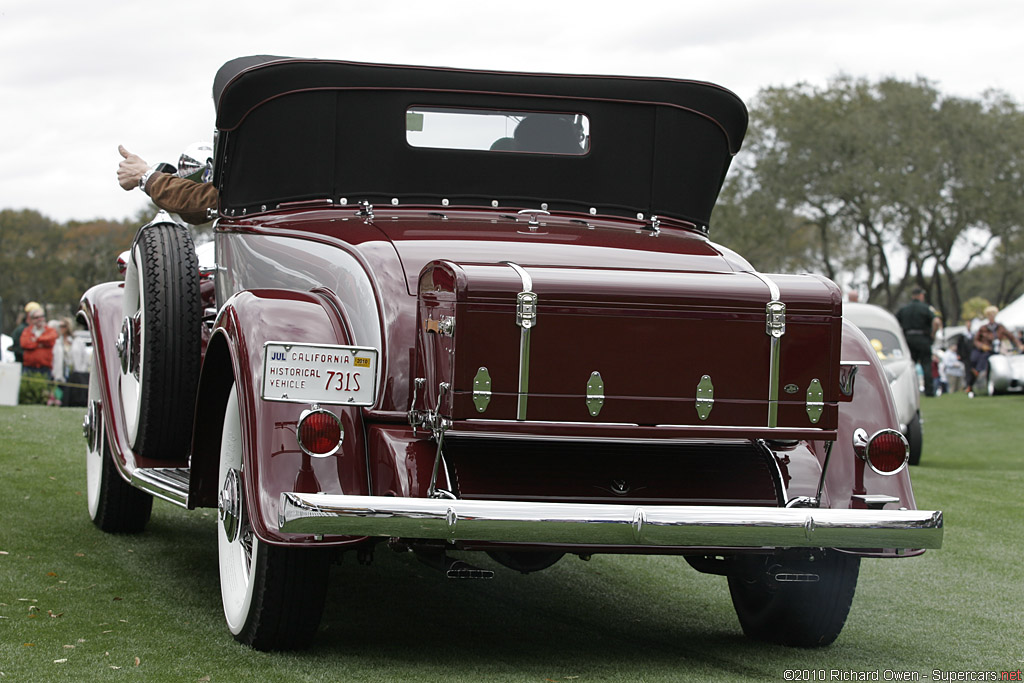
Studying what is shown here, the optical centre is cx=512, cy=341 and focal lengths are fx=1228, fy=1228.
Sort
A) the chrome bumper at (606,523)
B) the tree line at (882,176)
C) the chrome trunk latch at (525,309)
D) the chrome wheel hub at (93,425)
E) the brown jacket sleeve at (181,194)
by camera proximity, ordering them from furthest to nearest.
Answer: the tree line at (882,176)
the chrome wheel hub at (93,425)
the brown jacket sleeve at (181,194)
the chrome trunk latch at (525,309)
the chrome bumper at (606,523)

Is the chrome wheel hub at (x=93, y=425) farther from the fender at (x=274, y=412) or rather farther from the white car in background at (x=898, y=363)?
the white car in background at (x=898, y=363)

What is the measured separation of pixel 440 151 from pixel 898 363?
343 inches

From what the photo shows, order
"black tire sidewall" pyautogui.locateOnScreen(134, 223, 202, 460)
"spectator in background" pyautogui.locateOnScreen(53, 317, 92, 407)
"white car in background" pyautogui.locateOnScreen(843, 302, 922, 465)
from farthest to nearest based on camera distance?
"spectator in background" pyautogui.locateOnScreen(53, 317, 92, 407), "white car in background" pyautogui.locateOnScreen(843, 302, 922, 465), "black tire sidewall" pyautogui.locateOnScreen(134, 223, 202, 460)

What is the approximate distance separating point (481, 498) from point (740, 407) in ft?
2.67

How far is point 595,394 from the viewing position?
354 centimetres

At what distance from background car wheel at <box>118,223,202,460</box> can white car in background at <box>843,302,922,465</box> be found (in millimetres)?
7906

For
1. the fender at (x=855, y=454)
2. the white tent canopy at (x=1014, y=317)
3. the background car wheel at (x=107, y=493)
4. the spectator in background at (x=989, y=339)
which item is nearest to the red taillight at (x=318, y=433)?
the fender at (x=855, y=454)

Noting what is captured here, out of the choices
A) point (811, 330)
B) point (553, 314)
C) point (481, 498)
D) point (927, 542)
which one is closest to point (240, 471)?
point (481, 498)

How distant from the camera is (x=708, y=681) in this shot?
381cm

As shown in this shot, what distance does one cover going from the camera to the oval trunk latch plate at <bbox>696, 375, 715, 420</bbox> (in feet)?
11.9

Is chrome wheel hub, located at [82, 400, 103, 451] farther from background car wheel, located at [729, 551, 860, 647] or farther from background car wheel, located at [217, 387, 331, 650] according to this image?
background car wheel, located at [729, 551, 860, 647]

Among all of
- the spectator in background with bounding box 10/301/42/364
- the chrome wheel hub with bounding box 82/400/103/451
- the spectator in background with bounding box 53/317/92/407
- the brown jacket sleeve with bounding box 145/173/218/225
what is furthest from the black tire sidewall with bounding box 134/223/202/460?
the spectator in background with bounding box 53/317/92/407

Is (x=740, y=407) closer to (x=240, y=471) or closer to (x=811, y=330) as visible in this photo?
(x=811, y=330)

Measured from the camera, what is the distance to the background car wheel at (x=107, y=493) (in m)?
6.07
